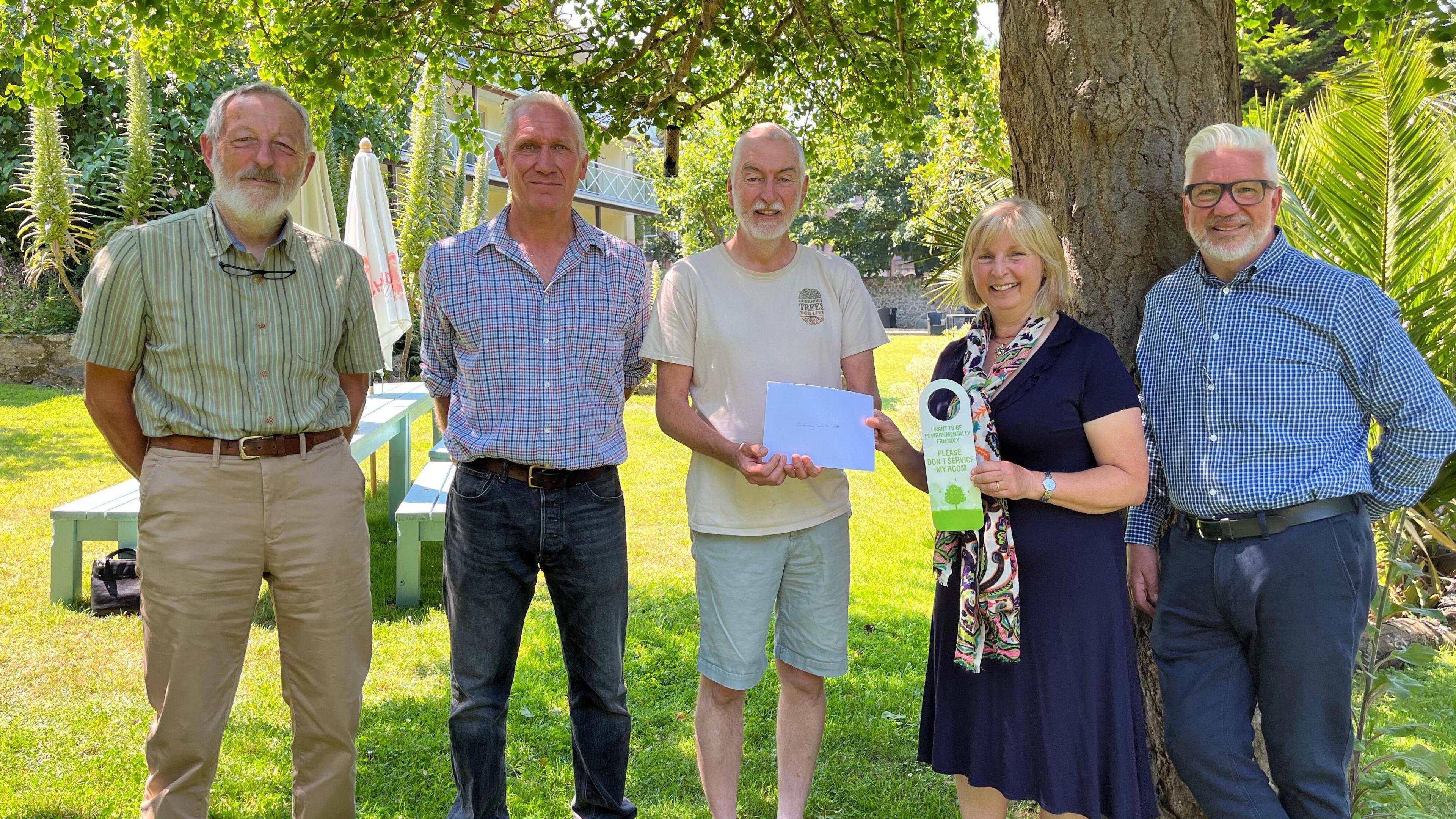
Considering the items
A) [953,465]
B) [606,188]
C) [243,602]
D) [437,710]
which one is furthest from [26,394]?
[606,188]

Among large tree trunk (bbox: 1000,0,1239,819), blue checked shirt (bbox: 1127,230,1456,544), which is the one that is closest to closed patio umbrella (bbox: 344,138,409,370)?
large tree trunk (bbox: 1000,0,1239,819)

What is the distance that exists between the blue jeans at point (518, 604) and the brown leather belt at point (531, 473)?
14mm

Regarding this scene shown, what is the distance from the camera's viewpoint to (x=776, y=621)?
3.21m

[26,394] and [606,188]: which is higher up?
Result: [606,188]

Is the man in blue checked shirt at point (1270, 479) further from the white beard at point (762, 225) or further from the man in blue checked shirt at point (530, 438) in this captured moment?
the man in blue checked shirt at point (530, 438)

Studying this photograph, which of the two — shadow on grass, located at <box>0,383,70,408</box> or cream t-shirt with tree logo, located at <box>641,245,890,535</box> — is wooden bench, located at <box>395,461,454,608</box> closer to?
cream t-shirt with tree logo, located at <box>641,245,890,535</box>

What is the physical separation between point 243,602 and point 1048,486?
2.36 metres

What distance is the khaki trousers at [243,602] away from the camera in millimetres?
2721

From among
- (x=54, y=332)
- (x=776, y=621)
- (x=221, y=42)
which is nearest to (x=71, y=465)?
(x=221, y=42)

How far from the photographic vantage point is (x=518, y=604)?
10.2ft

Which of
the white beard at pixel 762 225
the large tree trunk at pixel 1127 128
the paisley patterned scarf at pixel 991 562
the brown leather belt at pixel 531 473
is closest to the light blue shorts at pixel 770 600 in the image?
the brown leather belt at pixel 531 473

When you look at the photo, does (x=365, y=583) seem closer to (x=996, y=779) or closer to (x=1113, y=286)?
(x=996, y=779)

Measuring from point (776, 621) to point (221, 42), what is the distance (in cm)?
534

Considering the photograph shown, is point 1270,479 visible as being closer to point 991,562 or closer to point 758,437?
point 991,562
